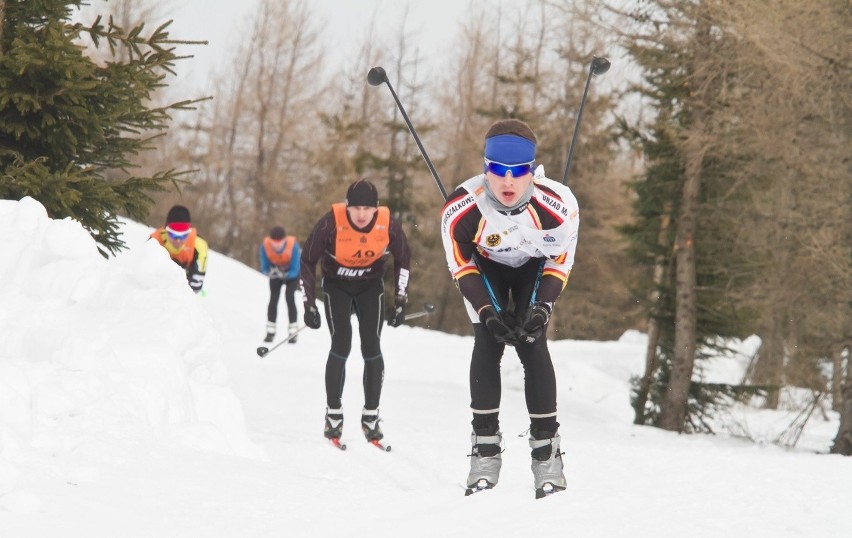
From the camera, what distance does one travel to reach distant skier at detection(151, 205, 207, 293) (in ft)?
34.7

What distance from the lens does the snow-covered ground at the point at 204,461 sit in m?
3.46

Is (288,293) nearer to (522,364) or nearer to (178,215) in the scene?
(178,215)

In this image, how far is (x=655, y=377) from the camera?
54.9ft

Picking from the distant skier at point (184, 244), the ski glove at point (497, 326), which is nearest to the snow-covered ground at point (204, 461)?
the ski glove at point (497, 326)

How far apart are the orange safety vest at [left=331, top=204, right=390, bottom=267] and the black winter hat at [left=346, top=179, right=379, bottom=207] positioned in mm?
174

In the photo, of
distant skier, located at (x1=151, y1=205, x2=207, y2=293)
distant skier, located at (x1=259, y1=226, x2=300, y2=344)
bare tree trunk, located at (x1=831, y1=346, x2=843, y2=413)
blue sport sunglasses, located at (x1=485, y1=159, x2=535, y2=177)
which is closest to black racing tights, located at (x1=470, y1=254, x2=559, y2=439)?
blue sport sunglasses, located at (x1=485, y1=159, x2=535, y2=177)

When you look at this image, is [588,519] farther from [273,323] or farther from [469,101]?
[469,101]

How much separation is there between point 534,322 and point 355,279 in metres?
3.11

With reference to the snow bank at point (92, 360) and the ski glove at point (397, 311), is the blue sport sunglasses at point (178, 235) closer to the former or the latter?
the snow bank at point (92, 360)

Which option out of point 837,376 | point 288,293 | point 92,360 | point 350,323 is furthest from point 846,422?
point 92,360

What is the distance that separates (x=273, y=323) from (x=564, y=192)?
427 inches

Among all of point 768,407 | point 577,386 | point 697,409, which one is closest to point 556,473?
point 697,409

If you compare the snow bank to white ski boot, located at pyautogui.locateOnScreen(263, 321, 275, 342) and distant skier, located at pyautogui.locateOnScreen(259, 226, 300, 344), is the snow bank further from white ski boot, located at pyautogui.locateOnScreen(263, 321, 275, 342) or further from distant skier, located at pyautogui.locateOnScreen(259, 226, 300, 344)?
white ski boot, located at pyautogui.locateOnScreen(263, 321, 275, 342)

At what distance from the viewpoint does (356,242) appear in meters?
6.83
